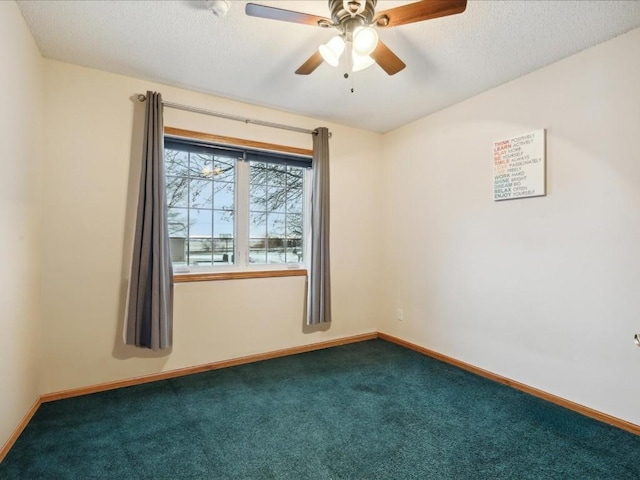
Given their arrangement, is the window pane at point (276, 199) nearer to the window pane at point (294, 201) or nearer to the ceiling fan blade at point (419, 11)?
the window pane at point (294, 201)

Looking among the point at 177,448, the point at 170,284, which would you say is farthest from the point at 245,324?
the point at 177,448

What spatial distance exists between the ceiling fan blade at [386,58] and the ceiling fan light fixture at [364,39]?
21 centimetres

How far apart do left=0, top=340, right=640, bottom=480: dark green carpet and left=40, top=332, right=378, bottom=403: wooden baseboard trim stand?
2.8 inches

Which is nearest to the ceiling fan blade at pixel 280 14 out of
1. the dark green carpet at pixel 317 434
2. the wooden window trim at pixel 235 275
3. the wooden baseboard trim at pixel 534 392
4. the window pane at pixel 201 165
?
the window pane at pixel 201 165

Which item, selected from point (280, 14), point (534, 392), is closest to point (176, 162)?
point (280, 14)

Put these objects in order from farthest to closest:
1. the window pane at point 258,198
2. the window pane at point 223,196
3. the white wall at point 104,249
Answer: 1. the window pane at point 258,198
2. the window pane at point 223,196
3. the white wall at point 104,249

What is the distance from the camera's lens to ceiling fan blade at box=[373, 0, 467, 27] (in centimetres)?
145

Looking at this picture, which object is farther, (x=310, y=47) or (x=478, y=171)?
(x=478, y=171)

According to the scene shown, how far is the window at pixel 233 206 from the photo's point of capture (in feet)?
9.58

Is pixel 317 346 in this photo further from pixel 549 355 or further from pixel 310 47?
pixel 310 47

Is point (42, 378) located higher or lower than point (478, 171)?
lower

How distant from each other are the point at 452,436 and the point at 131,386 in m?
2.34

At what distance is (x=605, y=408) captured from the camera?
211 cm

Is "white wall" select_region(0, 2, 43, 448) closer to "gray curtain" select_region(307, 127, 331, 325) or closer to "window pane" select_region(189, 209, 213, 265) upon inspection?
"window pane" select_region(189, 209, 213, 265)
